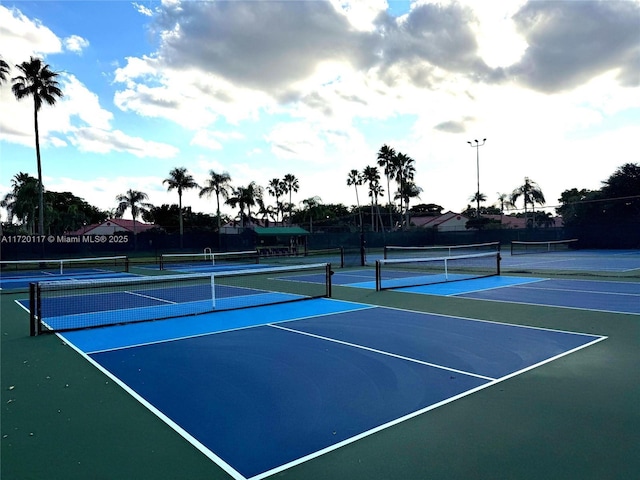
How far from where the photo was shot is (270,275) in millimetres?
20422

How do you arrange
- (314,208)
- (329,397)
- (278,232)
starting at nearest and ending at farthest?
(329,397), (278,232), (314,208)

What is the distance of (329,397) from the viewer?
4.87 meters

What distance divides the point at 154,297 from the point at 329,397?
9.75 metres

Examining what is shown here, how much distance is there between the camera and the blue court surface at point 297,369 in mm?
4027

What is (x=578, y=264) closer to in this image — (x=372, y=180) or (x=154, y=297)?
A: (x=154, y=297)

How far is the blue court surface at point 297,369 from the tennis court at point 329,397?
26mm

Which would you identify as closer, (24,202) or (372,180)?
(24,202)

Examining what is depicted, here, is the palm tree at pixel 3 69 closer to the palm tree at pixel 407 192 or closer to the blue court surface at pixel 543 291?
the blue court surface at pixel 543 291

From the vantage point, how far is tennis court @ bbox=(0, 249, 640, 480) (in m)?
3.54

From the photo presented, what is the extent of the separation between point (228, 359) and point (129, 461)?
113 inches

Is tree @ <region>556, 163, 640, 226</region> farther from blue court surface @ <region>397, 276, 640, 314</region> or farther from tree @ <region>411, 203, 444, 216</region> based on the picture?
tree @ <region>411, 203, 444, 216</region>

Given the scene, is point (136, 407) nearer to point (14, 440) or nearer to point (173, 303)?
point (14, 440)

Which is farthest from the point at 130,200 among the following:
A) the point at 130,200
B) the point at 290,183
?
the point at 290,183

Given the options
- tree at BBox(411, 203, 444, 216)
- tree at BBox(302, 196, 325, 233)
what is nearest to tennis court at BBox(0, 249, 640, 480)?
tree at BBox(302, 196, 325, 233)
